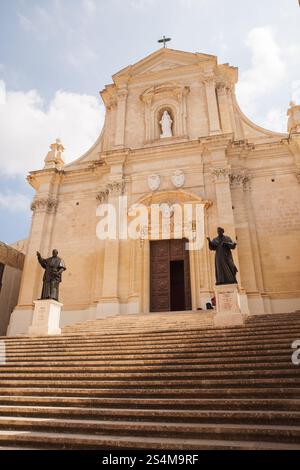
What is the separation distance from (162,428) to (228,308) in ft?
15.9

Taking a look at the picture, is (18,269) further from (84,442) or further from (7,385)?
(84,442)

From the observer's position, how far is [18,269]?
17.4m

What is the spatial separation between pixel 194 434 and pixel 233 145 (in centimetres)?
1392

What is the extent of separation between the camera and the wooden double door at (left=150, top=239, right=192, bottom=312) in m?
13.9

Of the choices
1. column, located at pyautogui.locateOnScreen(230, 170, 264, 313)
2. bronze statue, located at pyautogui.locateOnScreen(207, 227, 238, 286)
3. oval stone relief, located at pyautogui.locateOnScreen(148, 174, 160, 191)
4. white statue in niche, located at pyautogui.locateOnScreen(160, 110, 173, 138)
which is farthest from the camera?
white statue in niche, located at pyautogui.locateOnScreen(160, 110, 173, 138)

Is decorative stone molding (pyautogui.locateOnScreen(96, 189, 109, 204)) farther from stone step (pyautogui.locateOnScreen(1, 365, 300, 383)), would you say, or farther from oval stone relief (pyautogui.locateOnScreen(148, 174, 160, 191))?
stone step (pyautogui.locateOnScreen(1, 365, 300, 383))

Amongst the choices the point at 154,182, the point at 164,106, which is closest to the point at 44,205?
the point at 154,182

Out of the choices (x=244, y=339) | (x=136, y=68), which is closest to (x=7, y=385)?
(x=244, y=339)

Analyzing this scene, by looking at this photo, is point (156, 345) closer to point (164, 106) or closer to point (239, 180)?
point (239, 180)

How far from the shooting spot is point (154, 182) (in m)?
15.5

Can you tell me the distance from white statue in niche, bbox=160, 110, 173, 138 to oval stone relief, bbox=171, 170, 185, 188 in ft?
10.1

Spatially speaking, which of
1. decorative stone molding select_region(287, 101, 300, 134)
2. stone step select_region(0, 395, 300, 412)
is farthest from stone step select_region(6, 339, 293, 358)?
decorative stone molding select_region(287, 101, 300, 134)
